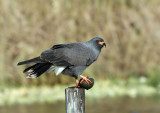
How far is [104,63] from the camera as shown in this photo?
12.7m

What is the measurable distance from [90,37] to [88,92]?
5.46 ft

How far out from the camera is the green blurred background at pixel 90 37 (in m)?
12.2

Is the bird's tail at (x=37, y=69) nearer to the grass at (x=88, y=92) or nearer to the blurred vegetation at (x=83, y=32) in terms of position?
the grass at (x=88, y=92)

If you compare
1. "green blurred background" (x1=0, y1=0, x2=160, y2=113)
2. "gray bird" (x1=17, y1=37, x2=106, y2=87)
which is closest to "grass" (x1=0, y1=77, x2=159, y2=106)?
"green blurred background" (x1=0, y1=0, x2=160, y2=113)

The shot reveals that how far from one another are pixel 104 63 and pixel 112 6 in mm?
1747

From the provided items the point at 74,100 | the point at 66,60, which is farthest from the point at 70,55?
the point at 74,100

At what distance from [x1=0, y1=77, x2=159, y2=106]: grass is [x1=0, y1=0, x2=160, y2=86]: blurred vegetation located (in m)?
0.40

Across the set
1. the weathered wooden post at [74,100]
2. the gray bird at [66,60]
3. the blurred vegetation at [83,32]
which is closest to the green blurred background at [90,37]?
the blurred vegetation at [83,32]

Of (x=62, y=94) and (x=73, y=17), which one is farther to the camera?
(x=73, y=17)

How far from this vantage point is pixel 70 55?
21.2ft

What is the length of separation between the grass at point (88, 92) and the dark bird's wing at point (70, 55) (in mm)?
4658

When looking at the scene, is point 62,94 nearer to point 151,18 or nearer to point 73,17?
point 73,17

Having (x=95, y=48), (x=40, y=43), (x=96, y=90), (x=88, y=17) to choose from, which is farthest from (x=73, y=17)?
(x=95, y=48)

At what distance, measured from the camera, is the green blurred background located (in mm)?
12164
